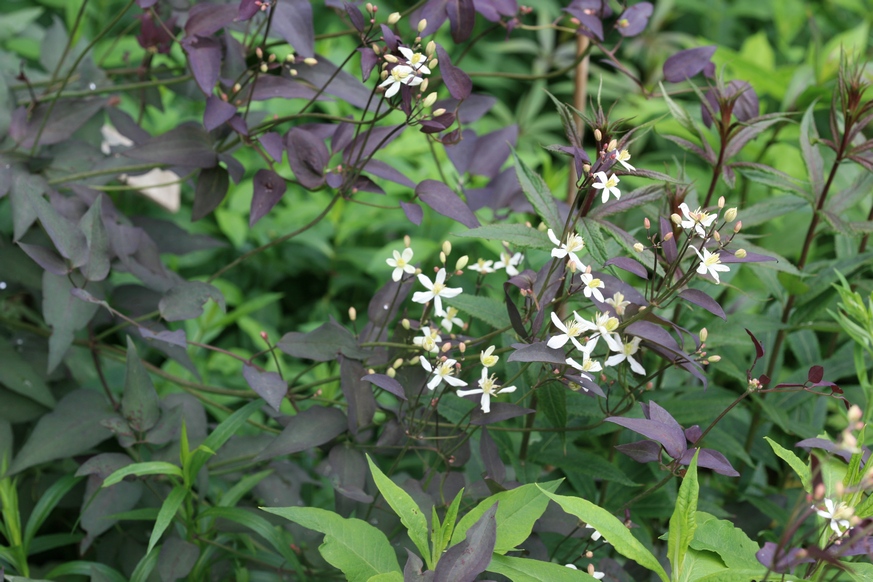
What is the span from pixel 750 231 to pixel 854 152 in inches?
13.7

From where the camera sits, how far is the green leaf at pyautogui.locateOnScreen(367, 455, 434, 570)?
29.4 inches

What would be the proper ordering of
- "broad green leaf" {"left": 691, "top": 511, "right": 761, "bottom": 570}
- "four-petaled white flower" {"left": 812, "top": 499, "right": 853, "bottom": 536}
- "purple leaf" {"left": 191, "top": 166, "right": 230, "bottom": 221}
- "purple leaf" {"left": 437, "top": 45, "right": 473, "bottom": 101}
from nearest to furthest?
"four-petaled white flower" {"left": 812, "top": 499, "right": 853, "bottom": 536}
"broad green leaf" {"left": 691, "top": 511, "right": 761, "bottom": 570}
"purple leaf" {"left": 437, "top": 45, "right": 473, "bottom": 101}
"purple leaf" {"left": 191, "top": 166, "right": 230, "bottom": 221}

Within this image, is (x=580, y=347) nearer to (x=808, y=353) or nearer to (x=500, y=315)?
(x=500, y=315)

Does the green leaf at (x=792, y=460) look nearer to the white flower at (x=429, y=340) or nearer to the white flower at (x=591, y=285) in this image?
the white flower at (x=591, y=285)

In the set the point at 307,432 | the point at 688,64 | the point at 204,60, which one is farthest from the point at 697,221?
the point at 204,60

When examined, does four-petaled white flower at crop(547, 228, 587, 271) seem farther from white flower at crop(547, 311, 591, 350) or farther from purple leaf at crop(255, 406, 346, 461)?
purple leaf at crop(255, 406, 346, 461)

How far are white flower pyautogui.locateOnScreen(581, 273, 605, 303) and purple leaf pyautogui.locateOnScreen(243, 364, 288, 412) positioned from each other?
36 centimetres

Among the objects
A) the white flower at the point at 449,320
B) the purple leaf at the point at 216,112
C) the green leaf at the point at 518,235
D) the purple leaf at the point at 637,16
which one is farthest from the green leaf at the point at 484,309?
the purple leaf at the point at 637,16

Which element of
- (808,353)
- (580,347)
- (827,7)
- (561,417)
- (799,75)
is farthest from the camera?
(827,7)

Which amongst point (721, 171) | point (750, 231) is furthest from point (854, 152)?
point (750, 231)

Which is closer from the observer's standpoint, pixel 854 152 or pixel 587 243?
pixel 587 243

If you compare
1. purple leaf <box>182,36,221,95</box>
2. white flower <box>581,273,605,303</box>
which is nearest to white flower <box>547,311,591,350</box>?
white flower <box>581,273,605,303</box>

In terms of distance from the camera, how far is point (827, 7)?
2863mm

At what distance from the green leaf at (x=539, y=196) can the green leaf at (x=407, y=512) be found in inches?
12.6
